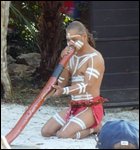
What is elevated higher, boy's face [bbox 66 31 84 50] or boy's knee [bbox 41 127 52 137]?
boy's face [bbox 66 31 84 50]

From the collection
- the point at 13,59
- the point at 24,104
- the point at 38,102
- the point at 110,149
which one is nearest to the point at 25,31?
the point at 13,59

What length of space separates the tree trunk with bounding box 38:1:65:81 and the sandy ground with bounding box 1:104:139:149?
3.77 ft

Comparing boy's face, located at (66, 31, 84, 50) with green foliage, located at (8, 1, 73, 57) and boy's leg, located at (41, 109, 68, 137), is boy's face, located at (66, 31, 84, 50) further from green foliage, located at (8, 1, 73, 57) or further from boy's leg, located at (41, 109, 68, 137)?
green foliage, located at (8, 1, 73, 57)

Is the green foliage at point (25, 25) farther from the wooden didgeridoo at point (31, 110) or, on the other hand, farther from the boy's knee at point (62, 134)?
the wooden didgeridoo at point (31, 110)

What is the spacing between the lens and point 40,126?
4.30 m

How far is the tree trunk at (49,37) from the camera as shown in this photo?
18.9ft

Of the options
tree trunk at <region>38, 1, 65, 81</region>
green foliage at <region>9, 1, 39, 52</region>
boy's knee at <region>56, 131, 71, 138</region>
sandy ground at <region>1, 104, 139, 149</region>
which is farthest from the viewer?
green foliage at <region>9, 1, 39, 52</region>

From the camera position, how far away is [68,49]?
11.6 feet

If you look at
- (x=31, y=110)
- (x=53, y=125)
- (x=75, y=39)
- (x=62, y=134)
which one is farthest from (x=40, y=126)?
(x=31, y=110)

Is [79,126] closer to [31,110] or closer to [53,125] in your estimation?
[53,125]

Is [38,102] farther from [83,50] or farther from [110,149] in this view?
[110,149]

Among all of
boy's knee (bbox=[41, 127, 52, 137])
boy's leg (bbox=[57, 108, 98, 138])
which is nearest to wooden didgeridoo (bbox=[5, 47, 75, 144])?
boy's leg (bbox=[57, 108, 98, 138])

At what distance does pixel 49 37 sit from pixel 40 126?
2110 millimetres

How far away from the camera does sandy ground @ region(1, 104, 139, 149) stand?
3.49 metres
